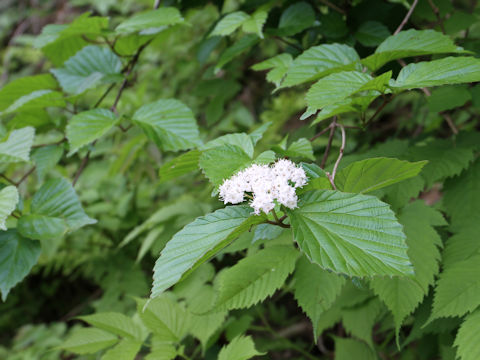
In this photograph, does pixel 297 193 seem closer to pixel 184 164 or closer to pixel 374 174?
pixel 374 174

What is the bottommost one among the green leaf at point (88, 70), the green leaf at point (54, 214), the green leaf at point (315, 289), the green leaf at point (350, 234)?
the green leaf at point (315, 289)

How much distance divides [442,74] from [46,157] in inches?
40.9

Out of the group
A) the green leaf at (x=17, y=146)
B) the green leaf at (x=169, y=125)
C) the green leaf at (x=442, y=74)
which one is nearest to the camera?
the green leaf at (x=442, y=74)

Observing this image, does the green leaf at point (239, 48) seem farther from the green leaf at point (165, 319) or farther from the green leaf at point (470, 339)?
the green leaf at point (470, 339)

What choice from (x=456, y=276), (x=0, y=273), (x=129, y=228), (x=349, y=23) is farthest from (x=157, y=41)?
(x=456, y=276)

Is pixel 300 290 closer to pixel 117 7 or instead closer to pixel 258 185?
pixel 258 185

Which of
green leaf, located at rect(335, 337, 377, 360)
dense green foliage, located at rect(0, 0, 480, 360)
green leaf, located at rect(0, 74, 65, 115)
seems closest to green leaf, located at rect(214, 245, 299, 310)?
dense green foliage, located at rect(0, 0, 480, 360)

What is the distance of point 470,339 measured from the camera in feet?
2.20

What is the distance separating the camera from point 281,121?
223cm

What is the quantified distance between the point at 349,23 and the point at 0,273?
1.22 m

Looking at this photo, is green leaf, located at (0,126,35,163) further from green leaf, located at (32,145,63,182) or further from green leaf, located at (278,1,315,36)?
green leaf, located at (278,1,315,36)

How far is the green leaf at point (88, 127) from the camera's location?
3.09ft

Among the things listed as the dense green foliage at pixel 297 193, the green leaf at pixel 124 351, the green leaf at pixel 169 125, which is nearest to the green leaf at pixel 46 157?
the dense green foliage at pixel 297 193

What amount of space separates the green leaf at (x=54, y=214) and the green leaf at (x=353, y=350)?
Result: 0.87 metres
